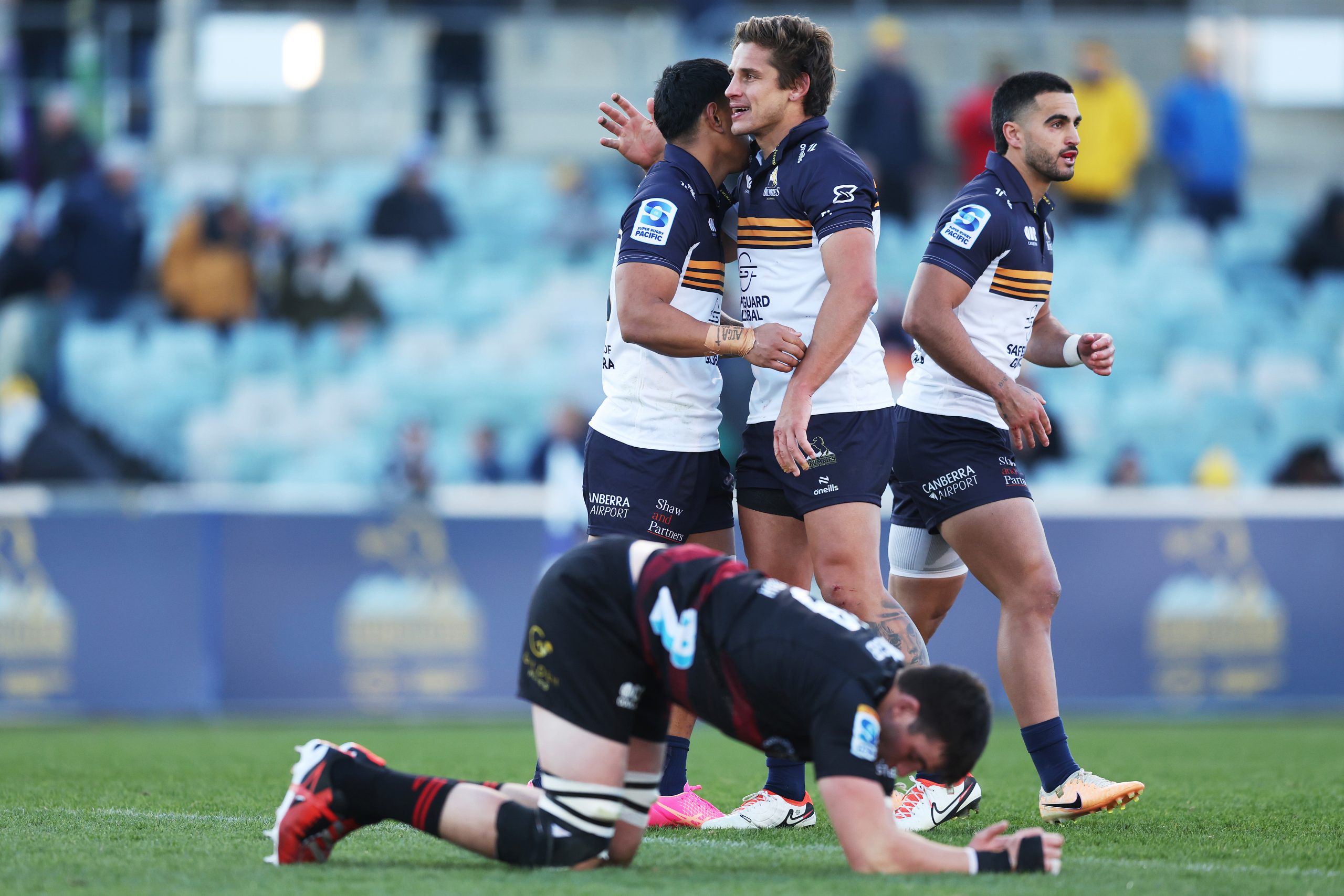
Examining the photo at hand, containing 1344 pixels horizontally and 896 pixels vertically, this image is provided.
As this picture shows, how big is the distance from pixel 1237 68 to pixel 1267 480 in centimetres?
565

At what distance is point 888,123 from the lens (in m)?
14.8

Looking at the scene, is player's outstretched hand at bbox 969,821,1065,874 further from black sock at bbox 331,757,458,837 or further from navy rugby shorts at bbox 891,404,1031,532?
navy rugby shorts at bbox 891,404,1031,532

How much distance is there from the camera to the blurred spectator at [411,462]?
11812mm

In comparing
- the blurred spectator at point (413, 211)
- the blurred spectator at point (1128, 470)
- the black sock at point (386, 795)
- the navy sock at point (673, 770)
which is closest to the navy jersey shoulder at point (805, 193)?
the navy sock at point (673, 770)

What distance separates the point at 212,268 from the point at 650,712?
1123 centimetres

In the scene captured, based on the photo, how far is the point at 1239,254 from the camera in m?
16.4

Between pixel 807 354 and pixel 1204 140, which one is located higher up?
pixel 1204 140

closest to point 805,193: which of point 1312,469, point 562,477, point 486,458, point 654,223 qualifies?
point 654,223

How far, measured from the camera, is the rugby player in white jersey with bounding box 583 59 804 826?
16.6ft

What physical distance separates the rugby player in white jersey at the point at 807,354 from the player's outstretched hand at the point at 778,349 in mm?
39

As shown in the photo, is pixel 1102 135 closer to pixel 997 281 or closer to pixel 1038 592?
pixel 997 281

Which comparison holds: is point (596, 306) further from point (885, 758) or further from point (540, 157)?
point (885, 758)

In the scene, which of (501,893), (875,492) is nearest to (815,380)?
(875,492)

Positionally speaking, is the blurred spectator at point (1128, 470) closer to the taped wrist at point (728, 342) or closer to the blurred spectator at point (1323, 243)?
the blurred spectator at point (1323, 243)
